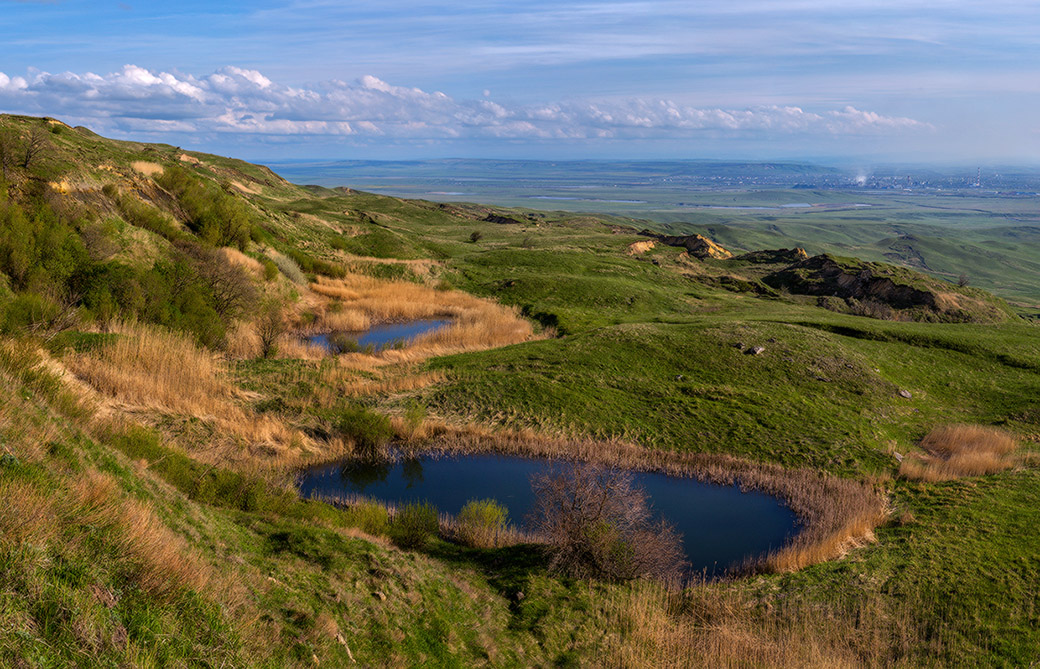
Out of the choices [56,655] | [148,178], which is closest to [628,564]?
[56,655]

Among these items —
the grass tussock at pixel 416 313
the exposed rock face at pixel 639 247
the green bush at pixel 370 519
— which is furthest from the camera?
the exposed rock face at pixel 639 247

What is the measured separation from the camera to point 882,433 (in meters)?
22.8

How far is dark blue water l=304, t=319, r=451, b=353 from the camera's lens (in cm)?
3210

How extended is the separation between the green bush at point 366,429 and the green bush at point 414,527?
567 centimetres

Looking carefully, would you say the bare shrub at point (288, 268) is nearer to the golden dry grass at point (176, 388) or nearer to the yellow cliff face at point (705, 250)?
the golden dry grass at point (176, 388)

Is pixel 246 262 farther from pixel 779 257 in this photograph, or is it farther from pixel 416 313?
pixel 779 257

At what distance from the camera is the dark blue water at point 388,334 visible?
3210 centimetres

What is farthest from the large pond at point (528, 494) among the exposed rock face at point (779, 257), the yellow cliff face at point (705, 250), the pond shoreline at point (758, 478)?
the yellow cliff face at point (705, 250)

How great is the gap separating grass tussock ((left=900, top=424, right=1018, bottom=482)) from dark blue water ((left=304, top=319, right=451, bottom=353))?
901 inches

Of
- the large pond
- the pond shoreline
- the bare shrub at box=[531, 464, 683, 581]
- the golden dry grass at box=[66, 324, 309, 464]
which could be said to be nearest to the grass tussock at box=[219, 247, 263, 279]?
the golden dry grass at box=[66, 324, 309, 464]

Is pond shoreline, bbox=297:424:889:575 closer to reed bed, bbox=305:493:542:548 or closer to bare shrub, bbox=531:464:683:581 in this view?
bare shrub, bbox=531:464:683:581

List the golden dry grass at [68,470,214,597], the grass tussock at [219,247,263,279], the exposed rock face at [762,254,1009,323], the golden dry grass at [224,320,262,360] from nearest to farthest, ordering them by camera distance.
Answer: the golden dry grass at [68,470,214,597] → the golden dry grass at [224,320,262,360] → the grass tussock at [219,247,263,279] → the exposed rock face at [762,254,1009,323]

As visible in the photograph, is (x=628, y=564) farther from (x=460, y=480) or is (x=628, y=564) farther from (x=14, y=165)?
(x=14, y=165)

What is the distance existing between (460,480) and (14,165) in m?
24.7
